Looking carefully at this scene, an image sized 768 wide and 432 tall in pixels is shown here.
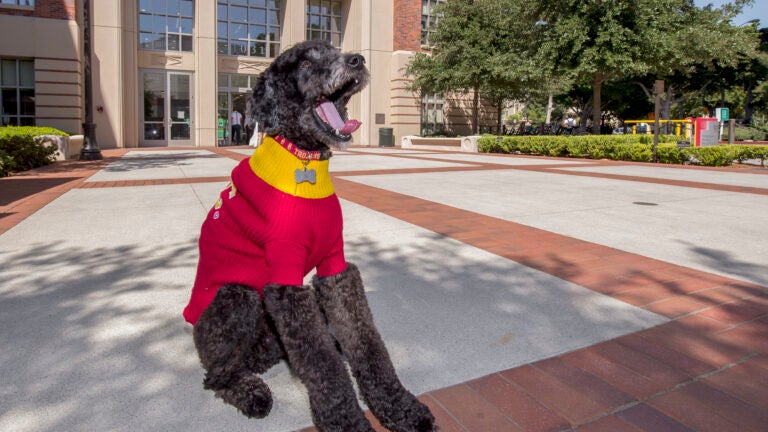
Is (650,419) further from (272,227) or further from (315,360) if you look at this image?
(272,227)

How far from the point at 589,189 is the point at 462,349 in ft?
23.9

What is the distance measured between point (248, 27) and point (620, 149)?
62.0 ft

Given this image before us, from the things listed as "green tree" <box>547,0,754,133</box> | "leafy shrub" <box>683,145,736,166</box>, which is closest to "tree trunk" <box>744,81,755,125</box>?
"green tree" <box>547,0,754,133</box>

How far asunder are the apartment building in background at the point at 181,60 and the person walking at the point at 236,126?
463 millimetres

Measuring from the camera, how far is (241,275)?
219cm

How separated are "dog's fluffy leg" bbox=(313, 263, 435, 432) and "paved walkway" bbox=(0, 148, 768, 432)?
169mm

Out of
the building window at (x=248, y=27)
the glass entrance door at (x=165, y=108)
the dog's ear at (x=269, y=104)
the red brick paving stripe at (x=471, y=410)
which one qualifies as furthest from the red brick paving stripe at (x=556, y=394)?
the building window at (x=248, y=27)

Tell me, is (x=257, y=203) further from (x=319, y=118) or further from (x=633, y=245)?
(x=633, y=245)

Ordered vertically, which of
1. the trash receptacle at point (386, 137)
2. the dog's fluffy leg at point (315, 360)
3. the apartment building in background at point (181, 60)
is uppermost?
the apartment building in background at point (181, 60)

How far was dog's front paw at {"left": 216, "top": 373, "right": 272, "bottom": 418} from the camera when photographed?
216cm

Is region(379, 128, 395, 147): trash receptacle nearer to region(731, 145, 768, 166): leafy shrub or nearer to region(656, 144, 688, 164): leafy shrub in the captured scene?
region(656, 144, 688, 164): leafy shrub

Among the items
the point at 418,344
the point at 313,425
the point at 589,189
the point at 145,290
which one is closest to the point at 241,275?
the point at 313,425

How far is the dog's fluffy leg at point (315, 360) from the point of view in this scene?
1987 mm

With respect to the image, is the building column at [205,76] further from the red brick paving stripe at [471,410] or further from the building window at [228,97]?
the red brick paving stripe at [471,410]
